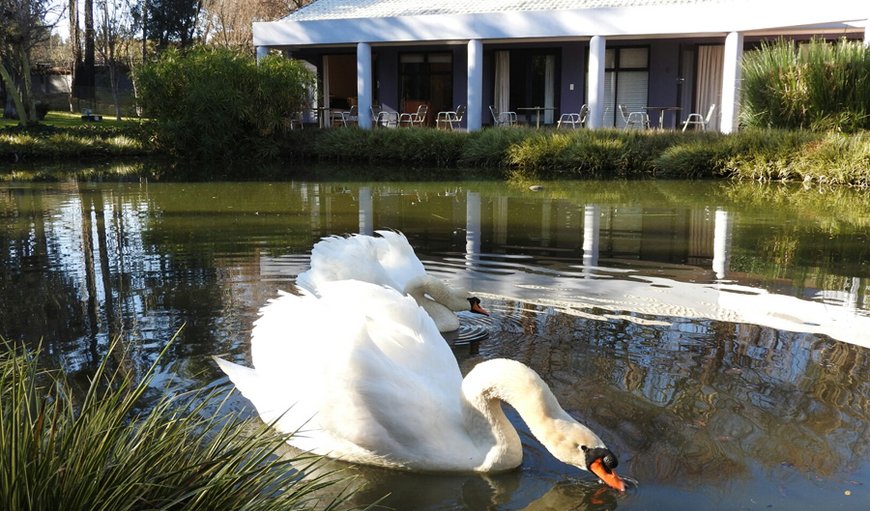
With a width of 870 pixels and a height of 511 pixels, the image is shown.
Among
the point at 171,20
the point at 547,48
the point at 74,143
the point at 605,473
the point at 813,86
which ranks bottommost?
the point at 605,473

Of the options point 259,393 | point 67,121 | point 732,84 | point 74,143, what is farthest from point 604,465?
point 67,121

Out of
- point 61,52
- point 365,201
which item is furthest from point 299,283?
point 61,52

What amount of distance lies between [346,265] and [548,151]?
1645 cm

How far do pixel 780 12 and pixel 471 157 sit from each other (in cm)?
883

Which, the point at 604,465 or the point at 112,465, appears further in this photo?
the point at 604,465

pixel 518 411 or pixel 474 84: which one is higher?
pixel 474 84

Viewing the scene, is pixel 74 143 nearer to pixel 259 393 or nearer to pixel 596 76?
pixel 596 76

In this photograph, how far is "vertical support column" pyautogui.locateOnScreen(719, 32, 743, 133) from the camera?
24281mm

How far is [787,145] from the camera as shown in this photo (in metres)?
19.8

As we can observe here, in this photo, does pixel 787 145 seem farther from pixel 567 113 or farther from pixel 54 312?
pixel 54 312

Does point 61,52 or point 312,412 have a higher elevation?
point 61,52

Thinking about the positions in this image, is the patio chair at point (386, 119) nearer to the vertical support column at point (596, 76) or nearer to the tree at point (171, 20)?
the vertical support column at point (596, 76)

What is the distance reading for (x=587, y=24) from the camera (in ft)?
85.5

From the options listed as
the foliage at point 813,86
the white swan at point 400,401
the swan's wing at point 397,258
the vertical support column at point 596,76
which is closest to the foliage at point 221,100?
the vertical support column at point 596,76
